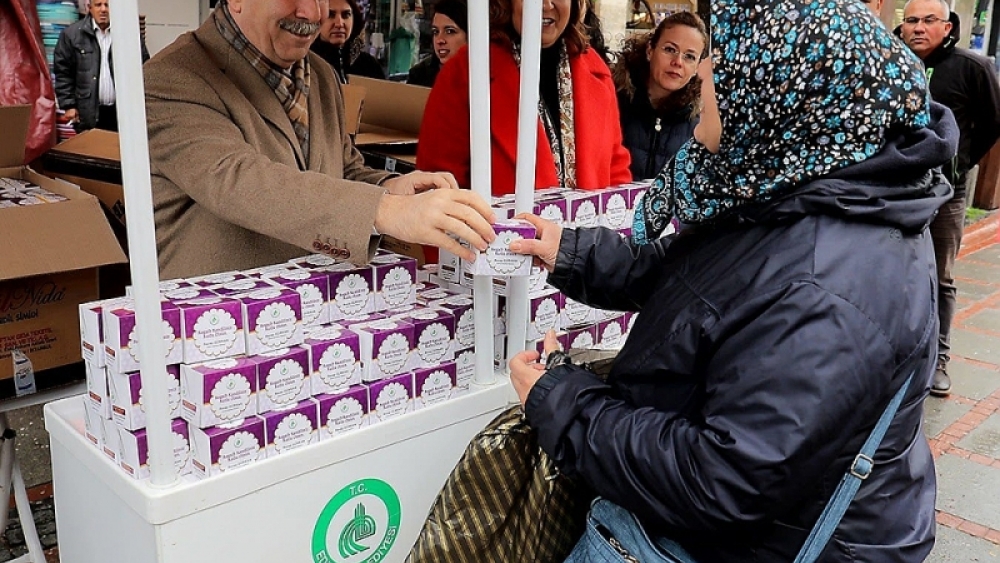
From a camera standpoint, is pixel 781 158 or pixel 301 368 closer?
pixel 781 158

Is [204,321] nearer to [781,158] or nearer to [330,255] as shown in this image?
[330,255]

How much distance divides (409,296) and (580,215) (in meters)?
0.54

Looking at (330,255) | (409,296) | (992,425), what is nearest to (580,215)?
(409,296)

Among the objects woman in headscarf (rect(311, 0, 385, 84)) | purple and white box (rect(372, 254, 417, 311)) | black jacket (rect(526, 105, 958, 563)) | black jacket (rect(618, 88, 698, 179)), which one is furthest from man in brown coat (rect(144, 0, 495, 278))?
woman in headscarf (rect(311, 0, 385, 84))

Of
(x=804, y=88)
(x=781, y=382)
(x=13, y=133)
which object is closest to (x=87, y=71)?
(x=13, y=133)

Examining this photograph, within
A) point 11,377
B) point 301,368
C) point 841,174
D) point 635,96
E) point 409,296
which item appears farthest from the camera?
point 635,96

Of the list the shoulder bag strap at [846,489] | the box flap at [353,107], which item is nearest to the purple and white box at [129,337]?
the shoulder bag strap at [846,489]

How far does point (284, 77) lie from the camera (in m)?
1.95

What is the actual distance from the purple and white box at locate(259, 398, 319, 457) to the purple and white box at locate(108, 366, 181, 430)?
155 mm

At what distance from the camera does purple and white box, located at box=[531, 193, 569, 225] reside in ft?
6.67

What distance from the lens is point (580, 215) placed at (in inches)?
84.0

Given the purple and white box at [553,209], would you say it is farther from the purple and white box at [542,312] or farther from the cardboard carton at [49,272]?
the cardboard carton at [49,272]

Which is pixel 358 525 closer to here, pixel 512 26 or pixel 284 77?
pixel 284 77

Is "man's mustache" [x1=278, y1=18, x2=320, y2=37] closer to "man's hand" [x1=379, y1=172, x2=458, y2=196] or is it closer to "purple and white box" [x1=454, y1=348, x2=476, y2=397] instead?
"man's hand" [x1=379, y1=172, x2=458, y2=196]
